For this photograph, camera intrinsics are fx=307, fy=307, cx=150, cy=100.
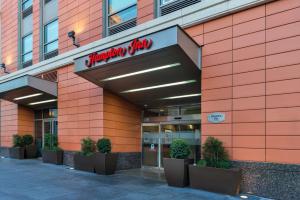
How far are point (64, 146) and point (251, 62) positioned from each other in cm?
1074

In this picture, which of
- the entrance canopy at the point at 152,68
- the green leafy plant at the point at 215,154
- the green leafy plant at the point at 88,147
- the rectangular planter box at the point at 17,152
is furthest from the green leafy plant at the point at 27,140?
the green leafy plant at the point at 215,154

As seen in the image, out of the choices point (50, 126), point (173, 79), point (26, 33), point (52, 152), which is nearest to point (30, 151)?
point (50, 126)

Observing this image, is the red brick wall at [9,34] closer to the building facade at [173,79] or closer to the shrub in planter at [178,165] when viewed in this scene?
the building facade at [173,79]

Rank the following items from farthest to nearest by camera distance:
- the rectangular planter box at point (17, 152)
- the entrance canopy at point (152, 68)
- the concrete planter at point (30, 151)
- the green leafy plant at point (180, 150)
A: the concrete planter at point (30, 151), the rectangular planter box at point (17, 152), the green leafy plant at point (180, 150), the entrance canopy at point (152, 68)

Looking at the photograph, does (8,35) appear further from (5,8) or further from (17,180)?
(17,180)

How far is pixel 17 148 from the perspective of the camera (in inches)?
757

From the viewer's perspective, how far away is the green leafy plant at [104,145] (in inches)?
507

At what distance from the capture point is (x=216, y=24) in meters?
10.1

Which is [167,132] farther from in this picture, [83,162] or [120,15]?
[120,15]

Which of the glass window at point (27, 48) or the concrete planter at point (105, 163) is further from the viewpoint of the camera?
the glass window at point (27, 48)

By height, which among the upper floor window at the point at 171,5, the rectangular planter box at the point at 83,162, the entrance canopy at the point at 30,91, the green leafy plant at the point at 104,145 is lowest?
the rectangular planter box at the point at 83,162

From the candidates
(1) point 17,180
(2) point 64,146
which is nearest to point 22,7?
(2) point 64,146

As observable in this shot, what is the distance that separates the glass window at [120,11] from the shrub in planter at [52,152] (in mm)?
6966

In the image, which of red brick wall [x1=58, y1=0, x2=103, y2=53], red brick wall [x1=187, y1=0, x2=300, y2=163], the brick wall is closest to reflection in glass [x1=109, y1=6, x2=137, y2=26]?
red brick wall [x1=58, y1=0, x2=103, y2=53]
